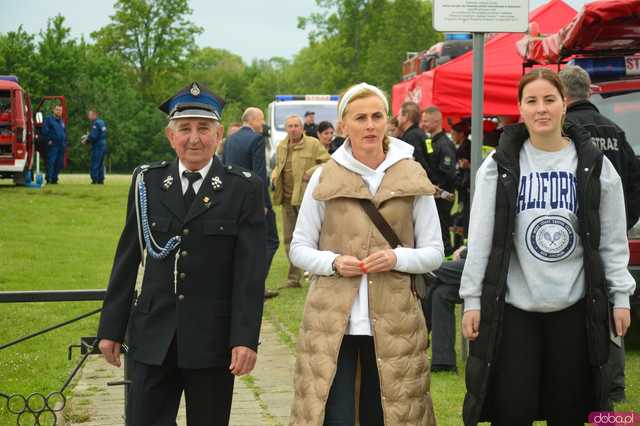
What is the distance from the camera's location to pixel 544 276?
4410 mm

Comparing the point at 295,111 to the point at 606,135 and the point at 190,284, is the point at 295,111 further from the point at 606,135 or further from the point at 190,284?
the point at 190,284

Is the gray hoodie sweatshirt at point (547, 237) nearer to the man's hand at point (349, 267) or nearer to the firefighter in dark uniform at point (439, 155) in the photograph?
the man's hand at point (349, 267)

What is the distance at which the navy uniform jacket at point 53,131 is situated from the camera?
2906cm

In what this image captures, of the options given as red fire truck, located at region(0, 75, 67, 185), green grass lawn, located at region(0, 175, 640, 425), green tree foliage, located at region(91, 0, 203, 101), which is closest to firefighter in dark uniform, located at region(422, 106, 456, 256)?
green grass lawn, located at region(0, 175, 640, 425)

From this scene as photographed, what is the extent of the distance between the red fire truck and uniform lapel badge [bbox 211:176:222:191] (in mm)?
22553

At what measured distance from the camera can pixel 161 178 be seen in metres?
4.38

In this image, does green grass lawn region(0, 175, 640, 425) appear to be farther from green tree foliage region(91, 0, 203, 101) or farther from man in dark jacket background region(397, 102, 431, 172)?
green tree foliage region(91, 0, 203, 101)

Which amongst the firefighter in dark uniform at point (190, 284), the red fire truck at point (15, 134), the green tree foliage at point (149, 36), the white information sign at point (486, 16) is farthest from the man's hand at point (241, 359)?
the green tree foliage at point (149, 36)

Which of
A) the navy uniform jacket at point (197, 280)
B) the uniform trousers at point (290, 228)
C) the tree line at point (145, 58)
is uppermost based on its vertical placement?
the tree line at point (145, 58)

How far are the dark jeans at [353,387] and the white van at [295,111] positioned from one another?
79.3 feet

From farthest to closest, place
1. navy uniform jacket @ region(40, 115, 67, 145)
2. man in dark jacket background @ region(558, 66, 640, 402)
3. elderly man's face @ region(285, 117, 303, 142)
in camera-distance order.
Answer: navy uniform jacket @ region(40, 115, 67, 145) < elderly man's face @ region(285, 117, 303, 142) < man in dark jacket background @ region(558, 66, 640, 402)

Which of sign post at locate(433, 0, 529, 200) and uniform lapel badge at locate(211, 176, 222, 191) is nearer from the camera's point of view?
uniform lapel badge at locate(211, 176, 222, 191)

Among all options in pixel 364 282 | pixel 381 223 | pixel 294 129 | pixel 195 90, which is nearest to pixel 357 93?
pixel 381 223

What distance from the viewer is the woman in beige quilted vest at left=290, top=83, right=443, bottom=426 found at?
14.1 feet
